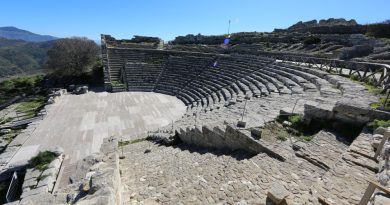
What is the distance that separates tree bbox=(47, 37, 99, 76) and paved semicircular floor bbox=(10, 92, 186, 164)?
718cm

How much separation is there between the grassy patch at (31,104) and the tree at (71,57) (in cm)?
527

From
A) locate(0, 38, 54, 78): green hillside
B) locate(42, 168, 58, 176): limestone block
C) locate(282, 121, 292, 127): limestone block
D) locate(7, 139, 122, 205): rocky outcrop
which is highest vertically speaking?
locate(282, 121, 292, 127): limestone block

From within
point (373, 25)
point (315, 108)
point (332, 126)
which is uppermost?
point (373, 25)

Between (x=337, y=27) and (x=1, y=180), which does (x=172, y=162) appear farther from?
(x=337, y=27)

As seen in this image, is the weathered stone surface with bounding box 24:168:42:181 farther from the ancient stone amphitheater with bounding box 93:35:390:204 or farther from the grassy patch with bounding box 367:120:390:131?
the grassy patch with bounding box 367:120:390:131

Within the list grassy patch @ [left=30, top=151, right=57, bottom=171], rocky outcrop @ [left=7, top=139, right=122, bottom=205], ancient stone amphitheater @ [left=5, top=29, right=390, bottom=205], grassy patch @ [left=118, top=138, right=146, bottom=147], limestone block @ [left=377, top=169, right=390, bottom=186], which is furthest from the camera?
grassy patch @ [left=118, top=138, right=146, bottom=147]

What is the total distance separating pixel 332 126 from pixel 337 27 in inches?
1241

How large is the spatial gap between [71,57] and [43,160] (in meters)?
21.2

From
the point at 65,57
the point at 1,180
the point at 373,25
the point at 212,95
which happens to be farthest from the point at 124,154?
the point at 373,25

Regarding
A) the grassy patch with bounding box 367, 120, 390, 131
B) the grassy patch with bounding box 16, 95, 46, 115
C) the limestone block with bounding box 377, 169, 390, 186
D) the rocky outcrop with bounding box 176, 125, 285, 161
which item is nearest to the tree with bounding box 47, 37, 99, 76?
the grassy patch with bounding box 16, 95, 46, 115

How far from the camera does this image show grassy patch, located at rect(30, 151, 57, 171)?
9.14 meters

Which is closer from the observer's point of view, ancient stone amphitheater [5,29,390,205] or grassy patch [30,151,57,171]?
ancient stone amphitheater [5,29,390,205]

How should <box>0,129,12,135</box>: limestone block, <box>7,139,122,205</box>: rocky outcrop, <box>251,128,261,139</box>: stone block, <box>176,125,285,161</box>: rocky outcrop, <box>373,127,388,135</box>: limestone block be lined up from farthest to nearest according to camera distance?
<box>0,129,12,135</box>: limestone block < <box>251,128,261,139</box>: stone block < <box>176,125,285,161</box>: rocky outcrop < <box>373,127,388,135</box>: limestone block < <box>7,139,122,205</box>: rocky outcrop

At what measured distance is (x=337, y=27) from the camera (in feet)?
104
